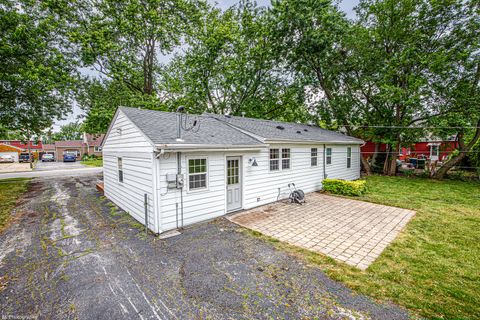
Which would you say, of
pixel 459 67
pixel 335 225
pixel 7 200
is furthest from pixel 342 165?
pixel 7 200

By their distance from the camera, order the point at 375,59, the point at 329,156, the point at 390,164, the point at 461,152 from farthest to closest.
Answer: the point at 390,164
the point at 375,59
the point at 461,152
the point at 329,156

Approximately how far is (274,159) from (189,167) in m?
3.90

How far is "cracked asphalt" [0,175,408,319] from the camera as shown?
2.96 m

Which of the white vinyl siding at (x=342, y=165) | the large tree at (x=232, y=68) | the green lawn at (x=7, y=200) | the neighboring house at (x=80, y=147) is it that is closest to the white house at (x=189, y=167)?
the white vinyl siding at (x=342, y=165)

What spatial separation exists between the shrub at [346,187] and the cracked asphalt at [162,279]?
673cm

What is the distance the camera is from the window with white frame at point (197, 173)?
242 inches

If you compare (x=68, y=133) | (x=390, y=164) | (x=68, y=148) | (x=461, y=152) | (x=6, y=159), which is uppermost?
(x=68, y=133)

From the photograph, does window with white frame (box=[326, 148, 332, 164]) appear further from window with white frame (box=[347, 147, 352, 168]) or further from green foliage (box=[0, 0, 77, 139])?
green foliage (box=[0, 0, 77, 139])

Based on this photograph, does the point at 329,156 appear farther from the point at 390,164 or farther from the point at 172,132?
the point at 172,132

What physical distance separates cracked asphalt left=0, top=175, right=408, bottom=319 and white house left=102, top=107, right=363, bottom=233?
863 mm

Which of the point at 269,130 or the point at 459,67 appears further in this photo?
the point at 459,67

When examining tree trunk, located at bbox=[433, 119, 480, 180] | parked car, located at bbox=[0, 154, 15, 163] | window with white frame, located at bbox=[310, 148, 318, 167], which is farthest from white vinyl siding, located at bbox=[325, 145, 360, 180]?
parked car, located at bbox=[0, 154, 15, 163]

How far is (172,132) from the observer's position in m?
6.41

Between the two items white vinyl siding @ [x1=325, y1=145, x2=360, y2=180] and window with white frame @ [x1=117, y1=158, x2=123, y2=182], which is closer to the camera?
window with white frame @ [x1=117, y1=158, x2=123, y2=182]
